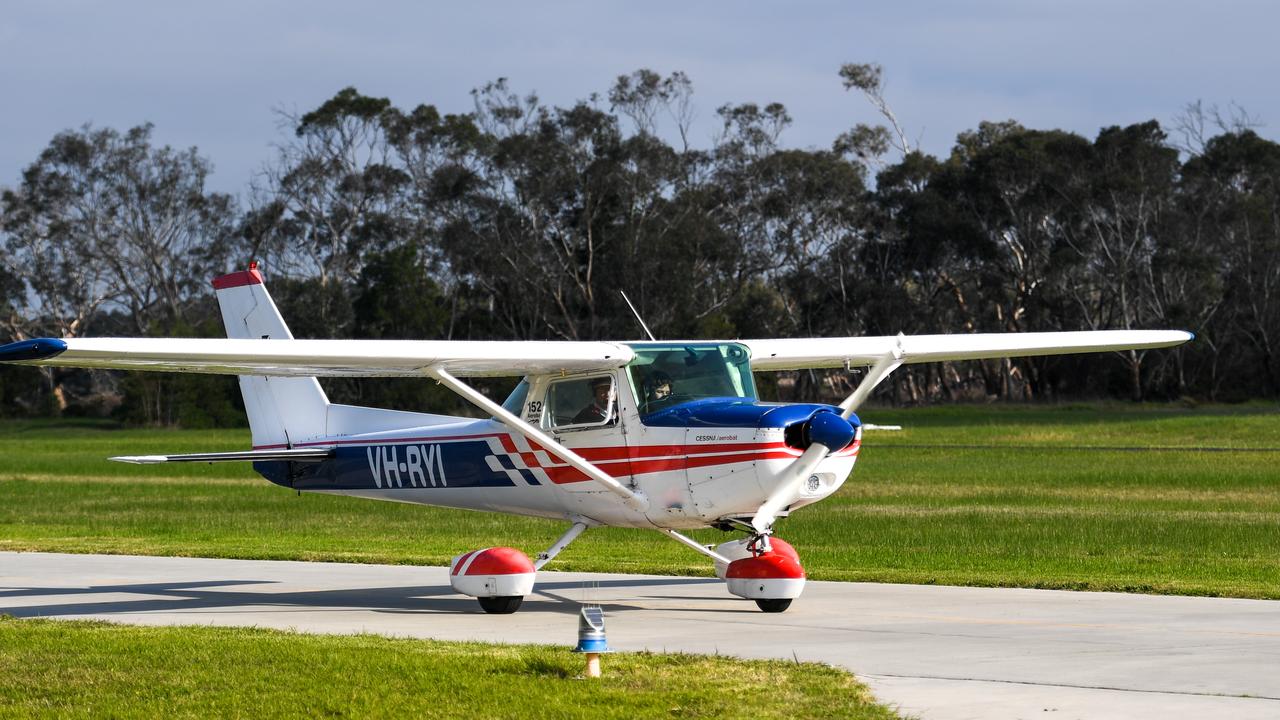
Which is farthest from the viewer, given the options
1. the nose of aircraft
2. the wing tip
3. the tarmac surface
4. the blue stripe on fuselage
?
the blue stripe on fuselage

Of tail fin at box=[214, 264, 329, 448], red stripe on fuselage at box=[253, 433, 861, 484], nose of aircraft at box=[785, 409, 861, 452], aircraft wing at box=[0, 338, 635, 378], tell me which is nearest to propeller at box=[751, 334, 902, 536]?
nose of aircraft at box=[785, 409, 861, 452]

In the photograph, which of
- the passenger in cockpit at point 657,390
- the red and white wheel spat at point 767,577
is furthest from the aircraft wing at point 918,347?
the red and white wheel spat at point 767,577

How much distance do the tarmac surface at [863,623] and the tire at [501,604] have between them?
11 cm

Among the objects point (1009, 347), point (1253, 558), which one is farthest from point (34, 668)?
point (1253, 558)

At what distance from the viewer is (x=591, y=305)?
2972 inches

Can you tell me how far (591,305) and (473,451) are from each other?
61.5 m

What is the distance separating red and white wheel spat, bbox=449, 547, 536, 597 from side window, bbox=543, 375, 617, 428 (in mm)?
1200

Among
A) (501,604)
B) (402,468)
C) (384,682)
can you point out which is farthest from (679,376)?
(384,682)

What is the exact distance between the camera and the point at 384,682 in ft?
29.3

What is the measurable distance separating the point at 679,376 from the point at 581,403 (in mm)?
897

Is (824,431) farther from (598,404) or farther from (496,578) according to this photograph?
(496,578)

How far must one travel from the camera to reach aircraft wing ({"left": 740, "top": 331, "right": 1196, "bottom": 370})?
1384 cm

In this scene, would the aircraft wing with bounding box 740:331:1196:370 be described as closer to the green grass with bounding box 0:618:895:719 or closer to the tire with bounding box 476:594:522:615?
the tire with bounding box 476:594:522:615

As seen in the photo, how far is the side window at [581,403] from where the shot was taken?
1295 centimetres
